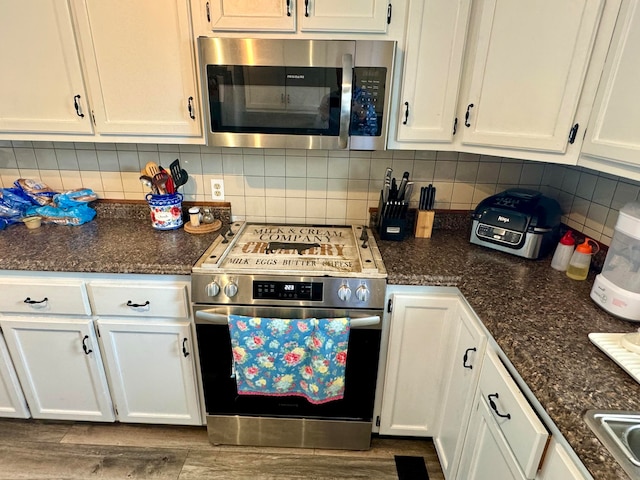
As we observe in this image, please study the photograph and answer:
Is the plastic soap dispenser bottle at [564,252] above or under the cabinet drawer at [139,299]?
above

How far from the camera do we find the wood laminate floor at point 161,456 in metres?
1.61

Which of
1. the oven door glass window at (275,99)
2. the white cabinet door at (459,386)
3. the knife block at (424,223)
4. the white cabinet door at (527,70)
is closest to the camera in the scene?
the white cabinet door at (527,70)

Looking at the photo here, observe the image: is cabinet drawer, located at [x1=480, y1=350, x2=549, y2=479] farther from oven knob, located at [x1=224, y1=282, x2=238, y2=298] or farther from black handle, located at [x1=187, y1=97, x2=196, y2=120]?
black handle, located at [x1=187, y1=97, x2=196, y2=120]

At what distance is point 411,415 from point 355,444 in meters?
0.30

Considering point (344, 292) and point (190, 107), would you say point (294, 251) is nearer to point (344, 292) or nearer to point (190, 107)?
point (344, 292)

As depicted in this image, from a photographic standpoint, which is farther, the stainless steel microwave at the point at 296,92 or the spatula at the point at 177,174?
the spatula at the point at 177,174

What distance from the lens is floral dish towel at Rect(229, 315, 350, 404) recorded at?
4.58ft

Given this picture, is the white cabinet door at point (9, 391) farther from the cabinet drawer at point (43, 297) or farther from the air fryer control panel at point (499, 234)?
the air fryer control panel at point (499, 234)

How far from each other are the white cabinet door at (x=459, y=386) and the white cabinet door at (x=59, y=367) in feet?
4.95

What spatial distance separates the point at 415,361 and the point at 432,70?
1194mm

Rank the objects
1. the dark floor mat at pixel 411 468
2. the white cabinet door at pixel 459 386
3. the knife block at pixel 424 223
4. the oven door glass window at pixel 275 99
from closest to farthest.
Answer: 1. the white cabinet door at pixel 459 386
2. the oven door glass window at pixel 275 99
3. the dark floor mat at pixel 411 468
4. the knife block at pixel 424 223

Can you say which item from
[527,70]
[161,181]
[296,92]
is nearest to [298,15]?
[296,92]

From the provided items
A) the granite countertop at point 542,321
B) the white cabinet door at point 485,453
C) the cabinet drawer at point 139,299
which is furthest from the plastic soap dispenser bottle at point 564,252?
the cabinet drawer at point 139,299

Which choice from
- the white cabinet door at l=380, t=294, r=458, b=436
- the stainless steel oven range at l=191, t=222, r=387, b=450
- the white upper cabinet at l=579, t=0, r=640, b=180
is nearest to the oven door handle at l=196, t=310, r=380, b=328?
the stainless steel oven range at l=191, t=222, r=387, b=450
